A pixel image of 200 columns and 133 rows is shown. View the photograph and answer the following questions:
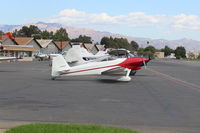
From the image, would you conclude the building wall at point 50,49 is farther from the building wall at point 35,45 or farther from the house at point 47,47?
the building wall at point 35,45

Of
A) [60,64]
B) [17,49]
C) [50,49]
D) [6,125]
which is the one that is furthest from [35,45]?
[6,125]

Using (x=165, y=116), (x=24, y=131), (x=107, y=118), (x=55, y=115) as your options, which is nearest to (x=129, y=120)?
(x=107, y=118)

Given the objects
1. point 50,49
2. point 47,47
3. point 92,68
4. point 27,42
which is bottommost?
point 50,49

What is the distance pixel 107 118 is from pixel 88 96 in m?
5.18

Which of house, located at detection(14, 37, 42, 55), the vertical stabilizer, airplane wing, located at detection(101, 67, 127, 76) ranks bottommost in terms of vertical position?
airplane wing, located at detection(101, 67, 127, 76)

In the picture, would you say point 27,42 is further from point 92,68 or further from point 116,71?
point 116,71

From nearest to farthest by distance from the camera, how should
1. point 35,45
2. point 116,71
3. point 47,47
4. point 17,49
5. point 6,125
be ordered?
1. point 6,125
2. point 116,71
3. point 17,49
4. point 35,45
5. point 47,47

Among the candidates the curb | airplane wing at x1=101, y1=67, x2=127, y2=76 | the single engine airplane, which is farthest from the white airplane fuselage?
the curb

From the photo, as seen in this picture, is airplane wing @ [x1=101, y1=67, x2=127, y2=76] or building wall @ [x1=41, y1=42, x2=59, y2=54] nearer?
airplane wing @ [x1=101, y1=67, x2=127, y2=76]

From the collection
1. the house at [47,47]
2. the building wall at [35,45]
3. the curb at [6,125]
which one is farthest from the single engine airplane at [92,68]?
Answer: the house at [47,47]

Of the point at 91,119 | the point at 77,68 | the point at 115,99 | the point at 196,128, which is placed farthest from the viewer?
the point at 77,68

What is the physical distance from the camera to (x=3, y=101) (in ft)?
42.2

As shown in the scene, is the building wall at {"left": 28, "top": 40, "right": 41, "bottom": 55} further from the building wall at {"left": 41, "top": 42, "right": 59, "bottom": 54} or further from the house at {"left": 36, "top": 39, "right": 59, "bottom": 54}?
the building wall at {"left": 41, "top": 42, "right": 59, "bottom": 54}

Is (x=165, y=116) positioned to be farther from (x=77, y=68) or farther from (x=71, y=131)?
(x=77, y=68)
